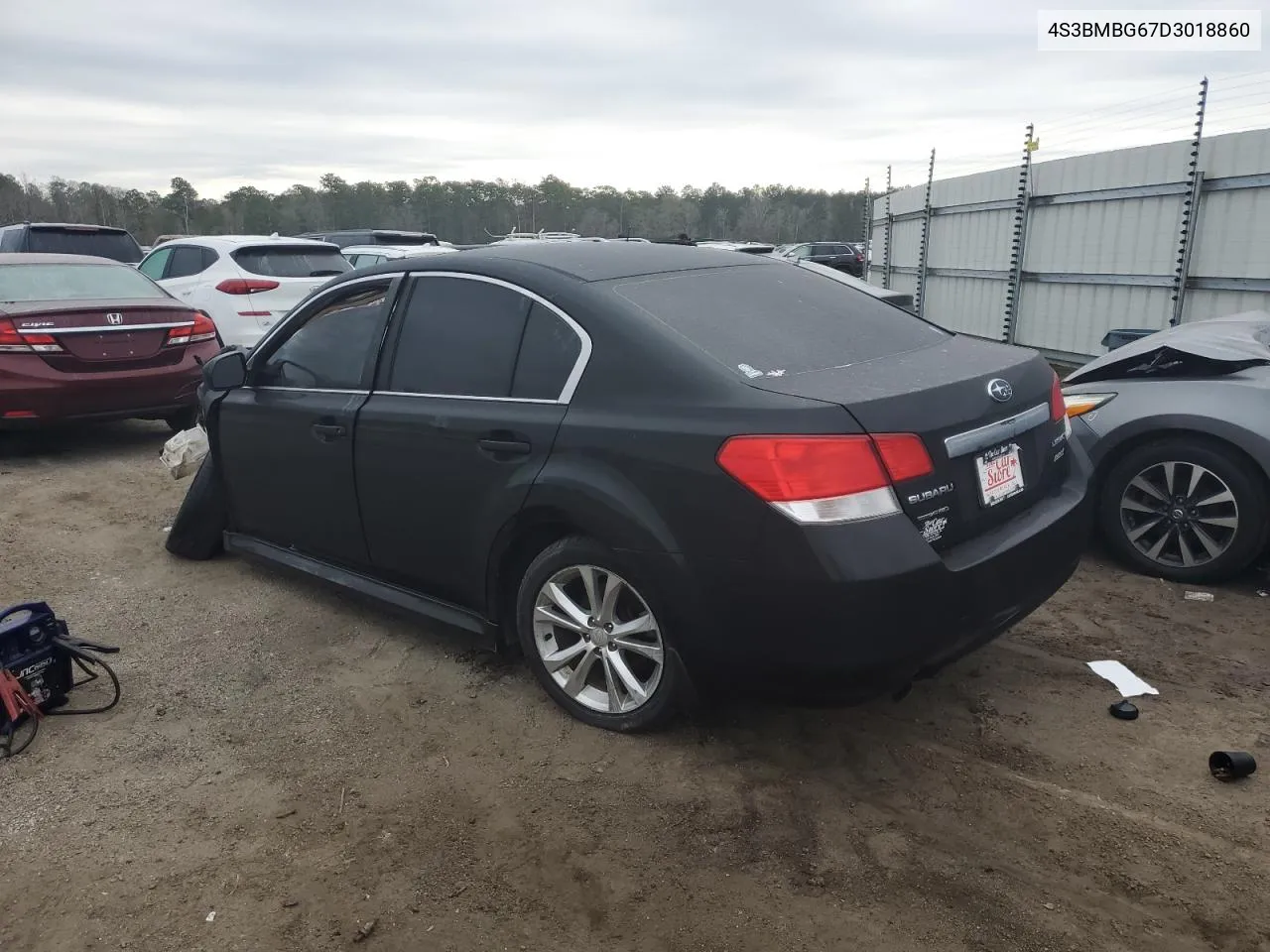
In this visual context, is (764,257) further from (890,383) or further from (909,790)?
(909,790)

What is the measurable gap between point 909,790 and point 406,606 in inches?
78.3

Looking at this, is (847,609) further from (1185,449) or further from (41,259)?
(41,259)

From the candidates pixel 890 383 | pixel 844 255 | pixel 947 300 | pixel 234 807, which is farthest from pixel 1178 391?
pixel 844 255

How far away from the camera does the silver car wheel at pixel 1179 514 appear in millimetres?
4348

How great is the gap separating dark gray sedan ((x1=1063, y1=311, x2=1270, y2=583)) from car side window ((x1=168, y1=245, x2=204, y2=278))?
8.86 m

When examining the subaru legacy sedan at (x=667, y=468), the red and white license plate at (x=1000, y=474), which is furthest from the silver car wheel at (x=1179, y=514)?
the red and white license plate at (x=1000, y=474)

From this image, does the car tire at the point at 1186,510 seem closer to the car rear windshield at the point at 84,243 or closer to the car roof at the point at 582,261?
the car roof at the point at 582,261

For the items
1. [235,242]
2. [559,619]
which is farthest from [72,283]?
[559,619]

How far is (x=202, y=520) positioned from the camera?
4.91 m

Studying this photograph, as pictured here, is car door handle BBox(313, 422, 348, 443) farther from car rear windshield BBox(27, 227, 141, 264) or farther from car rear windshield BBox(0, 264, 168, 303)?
car rear windshield BBox(27, 227, 141, 264)

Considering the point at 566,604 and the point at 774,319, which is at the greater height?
the point at 774,319

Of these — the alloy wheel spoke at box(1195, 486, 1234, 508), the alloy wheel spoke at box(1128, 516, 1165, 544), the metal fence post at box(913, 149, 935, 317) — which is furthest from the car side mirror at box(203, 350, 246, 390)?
the metal fence post at box(913, 149, 935, 317)

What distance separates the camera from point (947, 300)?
48.2 ft

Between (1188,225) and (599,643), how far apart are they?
8.98m
